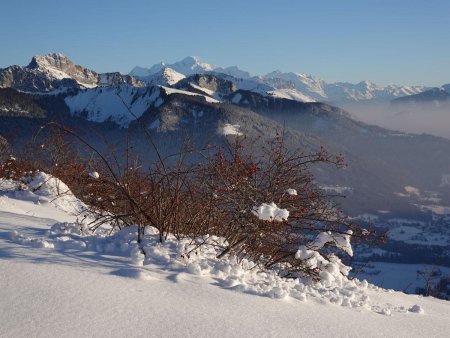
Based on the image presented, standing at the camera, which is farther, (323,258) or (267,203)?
(323,258)

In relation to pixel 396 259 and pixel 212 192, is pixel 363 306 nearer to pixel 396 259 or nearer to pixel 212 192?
pixel 212 192

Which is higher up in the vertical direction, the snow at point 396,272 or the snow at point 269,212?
the snow at point 269,212

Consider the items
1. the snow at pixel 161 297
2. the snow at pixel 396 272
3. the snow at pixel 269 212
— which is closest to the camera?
the snow at pixel 161 297

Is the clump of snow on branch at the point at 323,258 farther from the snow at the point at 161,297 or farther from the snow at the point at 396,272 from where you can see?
the snow at the point at 396,272

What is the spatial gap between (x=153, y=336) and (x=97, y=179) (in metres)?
2.69

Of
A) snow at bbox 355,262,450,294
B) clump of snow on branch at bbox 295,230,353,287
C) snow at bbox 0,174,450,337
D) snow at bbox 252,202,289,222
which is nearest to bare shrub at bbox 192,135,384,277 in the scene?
clump of snow on branch at bbox 295,230,353,287

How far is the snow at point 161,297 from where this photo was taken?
10.0 ft

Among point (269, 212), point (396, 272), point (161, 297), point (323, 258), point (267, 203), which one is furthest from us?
point (396, 272)

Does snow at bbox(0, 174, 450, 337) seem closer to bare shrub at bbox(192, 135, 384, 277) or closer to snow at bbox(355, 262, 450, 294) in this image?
bare shrub at bbox(192, 135, 384, 277)

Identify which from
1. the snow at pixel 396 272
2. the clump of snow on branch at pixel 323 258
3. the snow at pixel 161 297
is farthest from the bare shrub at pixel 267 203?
the snow at pixel 396 272

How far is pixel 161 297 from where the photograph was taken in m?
3.56

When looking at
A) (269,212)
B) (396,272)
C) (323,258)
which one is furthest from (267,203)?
(396,272)

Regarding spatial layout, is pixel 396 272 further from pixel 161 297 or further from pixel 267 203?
pixel 161 297

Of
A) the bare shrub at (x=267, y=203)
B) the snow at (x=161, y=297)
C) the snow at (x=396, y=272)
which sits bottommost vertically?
the snow at (x=396, y=272)
